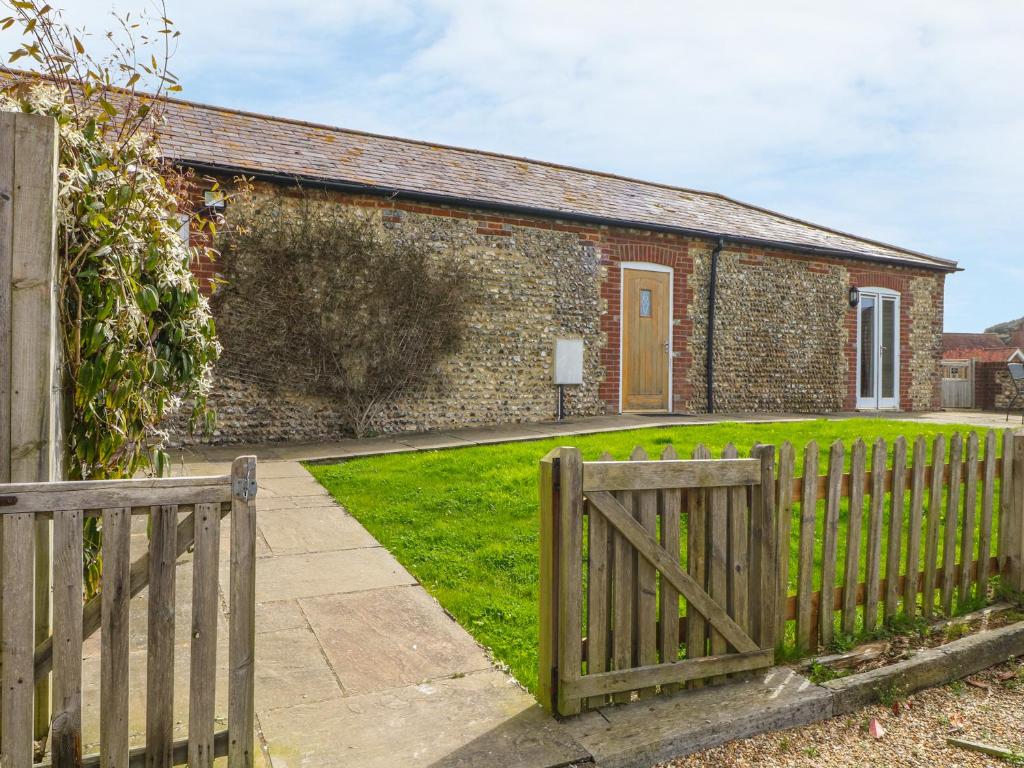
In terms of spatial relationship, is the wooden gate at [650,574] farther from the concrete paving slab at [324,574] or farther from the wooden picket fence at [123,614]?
the concrete paving slab at [324,574]

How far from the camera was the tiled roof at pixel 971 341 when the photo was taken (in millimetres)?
41469

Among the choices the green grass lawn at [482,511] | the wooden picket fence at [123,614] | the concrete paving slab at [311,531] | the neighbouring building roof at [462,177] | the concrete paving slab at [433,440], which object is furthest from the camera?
the neighbouring building roof at [462,177]

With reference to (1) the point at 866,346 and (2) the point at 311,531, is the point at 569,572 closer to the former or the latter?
(2) the point at 311,531

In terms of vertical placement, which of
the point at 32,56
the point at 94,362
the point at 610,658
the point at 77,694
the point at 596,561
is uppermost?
the point at 32,56

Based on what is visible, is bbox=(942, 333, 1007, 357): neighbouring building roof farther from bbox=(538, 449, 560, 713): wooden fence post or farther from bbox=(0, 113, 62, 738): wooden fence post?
bbox=(0, 113, 62, 738): wooden fence post

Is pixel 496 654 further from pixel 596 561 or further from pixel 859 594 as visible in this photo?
pixel 859 594

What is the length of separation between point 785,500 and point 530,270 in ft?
27.6

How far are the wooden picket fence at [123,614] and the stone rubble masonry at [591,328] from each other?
7.04 m

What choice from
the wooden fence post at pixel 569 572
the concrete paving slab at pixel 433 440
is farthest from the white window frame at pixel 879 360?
the wooden fence post at pixel 569 572

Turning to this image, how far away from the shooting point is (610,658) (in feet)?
8.63

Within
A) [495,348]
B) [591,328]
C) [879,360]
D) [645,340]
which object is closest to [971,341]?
[879,360]

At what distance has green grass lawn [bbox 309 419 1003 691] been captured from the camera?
3.42 m

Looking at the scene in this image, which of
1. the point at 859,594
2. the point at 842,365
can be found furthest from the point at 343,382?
Answer: the point at 842,365

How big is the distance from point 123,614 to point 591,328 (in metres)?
9.99
